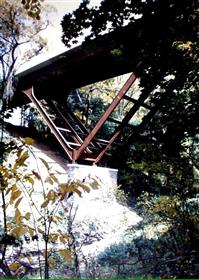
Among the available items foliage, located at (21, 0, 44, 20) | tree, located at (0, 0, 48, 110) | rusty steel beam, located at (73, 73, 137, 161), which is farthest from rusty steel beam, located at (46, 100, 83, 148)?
foliage, located at (21, 0, 44, 20)

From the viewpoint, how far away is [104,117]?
6352mm

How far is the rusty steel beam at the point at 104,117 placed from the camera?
588 centimetres

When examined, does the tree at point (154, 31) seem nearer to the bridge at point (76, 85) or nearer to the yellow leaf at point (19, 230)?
the yellow leaf at point (19, 230)

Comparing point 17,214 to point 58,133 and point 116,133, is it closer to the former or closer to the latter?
point 116,133

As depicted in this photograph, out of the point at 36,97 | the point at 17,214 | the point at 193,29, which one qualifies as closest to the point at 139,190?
the point at 36,97

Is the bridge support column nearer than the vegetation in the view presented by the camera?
No

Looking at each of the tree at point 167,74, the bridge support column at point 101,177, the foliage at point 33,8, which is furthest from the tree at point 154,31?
the bridge support column at point 101,177

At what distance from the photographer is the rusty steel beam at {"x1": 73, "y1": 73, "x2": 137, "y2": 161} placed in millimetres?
5880

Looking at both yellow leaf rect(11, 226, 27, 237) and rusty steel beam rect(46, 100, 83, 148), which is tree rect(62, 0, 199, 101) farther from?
rusty steel beam rect(46, 100, 83, 148)

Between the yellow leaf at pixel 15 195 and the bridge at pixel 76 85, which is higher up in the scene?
the bridge at pixel 76 85

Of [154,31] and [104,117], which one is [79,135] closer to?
[104,117]

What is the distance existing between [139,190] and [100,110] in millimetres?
4842

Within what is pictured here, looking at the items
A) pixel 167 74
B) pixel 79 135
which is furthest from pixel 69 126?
pixel 167 74

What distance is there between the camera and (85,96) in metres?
10.5
